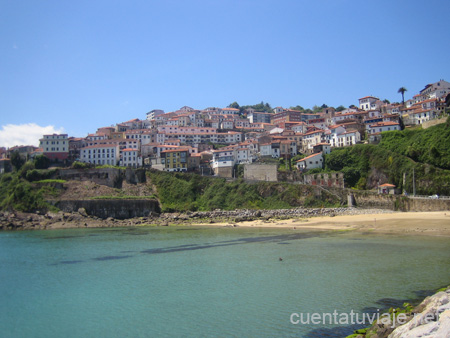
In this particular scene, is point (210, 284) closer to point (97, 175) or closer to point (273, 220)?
point (273, 220)

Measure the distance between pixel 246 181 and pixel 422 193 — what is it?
28.3 meters

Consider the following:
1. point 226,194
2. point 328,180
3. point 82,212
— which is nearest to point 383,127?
point 328,180

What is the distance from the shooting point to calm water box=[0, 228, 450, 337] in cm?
1558

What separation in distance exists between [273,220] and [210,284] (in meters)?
31.9


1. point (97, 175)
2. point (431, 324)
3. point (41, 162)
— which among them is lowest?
point (431, 324)

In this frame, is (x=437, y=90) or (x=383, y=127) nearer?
(x=383, y=127)

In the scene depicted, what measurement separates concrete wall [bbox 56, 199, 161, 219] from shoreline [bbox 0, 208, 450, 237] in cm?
137

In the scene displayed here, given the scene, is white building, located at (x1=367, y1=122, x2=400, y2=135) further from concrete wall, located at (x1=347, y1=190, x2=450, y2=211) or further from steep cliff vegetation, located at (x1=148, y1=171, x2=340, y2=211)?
steep cliff vegetation, located at (x1=148, y1=171, x2=340, y2=211)

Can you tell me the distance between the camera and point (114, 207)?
61719 mm

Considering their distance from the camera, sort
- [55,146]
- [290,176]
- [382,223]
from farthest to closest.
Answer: [55,146] → [290,176] → [382,223]

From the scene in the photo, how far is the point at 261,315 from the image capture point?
15906 mm

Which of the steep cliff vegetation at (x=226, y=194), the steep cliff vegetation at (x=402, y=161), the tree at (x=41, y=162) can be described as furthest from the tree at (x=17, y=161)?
the steep cliff vegetation at (x=402, y=161)

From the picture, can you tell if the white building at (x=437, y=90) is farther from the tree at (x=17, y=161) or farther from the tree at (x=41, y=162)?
the tree at (x=17, y=161)

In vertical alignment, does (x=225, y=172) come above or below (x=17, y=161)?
below
